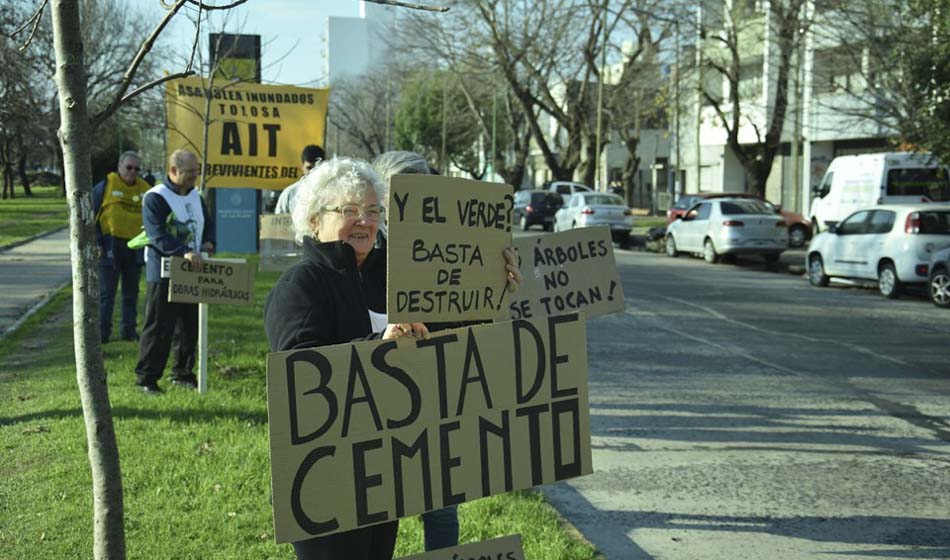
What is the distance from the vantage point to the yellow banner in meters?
11.7

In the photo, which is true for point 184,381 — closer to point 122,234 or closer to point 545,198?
point 122,234

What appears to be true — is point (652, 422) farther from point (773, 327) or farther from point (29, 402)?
point (773, 327)

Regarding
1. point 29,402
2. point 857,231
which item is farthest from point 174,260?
point 857,231

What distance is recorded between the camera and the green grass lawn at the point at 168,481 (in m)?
5.20

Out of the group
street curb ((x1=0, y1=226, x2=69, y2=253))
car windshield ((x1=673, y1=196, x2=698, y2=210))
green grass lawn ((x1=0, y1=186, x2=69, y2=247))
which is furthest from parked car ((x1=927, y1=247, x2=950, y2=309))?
street curb ((x1=0, y1=226, x2=69, y2=253))

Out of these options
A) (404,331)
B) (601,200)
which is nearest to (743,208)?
(601,200)

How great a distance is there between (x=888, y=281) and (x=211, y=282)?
13.1m

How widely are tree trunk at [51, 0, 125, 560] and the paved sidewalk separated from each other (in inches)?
383

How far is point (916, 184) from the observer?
80.1 ft

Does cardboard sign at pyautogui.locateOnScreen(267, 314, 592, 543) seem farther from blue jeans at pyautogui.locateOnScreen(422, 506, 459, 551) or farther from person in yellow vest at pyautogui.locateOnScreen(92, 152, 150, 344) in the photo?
person in yellow vest at pyautogui.locateOnScreen(92, 152, 150, 344)

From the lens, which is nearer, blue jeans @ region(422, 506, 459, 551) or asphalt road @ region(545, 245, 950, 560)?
blue jeans @ region(422, 506, 459, 551)

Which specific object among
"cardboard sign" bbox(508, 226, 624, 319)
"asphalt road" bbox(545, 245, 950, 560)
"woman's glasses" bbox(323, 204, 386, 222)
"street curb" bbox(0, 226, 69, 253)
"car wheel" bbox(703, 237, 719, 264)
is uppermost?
"woman's glasses" bbox(323, 204, 386, 222)

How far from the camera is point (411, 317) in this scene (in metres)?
3.26

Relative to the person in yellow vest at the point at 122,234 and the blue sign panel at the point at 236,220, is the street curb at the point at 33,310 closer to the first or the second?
the person in yellow vest at the point at 122,234
